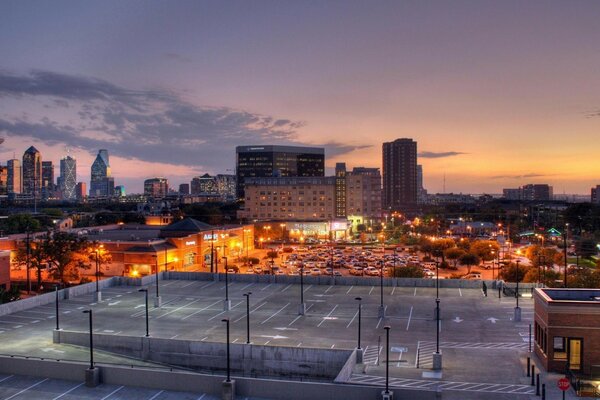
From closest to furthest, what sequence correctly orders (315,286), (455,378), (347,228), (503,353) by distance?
(455,378)
(503,353)
(315,286)
(347,228)

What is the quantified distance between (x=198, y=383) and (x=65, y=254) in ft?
182

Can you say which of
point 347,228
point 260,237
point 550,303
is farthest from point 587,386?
point 347,228

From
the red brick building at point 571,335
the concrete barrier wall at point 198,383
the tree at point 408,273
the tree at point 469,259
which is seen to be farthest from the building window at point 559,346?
the tree at point 469,259

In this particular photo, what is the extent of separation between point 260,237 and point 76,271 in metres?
74.4

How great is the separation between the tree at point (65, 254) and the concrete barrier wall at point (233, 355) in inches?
1575

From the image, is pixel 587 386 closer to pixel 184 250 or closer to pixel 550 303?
pixel 550 303

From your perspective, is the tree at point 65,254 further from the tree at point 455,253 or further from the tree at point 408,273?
the tree at point 455,253

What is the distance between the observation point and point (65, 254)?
251 ft

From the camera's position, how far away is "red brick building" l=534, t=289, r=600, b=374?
1249 inches

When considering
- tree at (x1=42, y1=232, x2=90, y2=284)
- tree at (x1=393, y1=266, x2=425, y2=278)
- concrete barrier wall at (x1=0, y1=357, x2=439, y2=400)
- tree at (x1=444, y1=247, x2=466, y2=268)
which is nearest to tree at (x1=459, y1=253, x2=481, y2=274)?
tree at (x1=444, y1=247, x2=466, y2=268)

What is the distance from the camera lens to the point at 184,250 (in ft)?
314

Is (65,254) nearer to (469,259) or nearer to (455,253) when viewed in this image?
(469,259)

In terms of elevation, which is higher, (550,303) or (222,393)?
(550,303)

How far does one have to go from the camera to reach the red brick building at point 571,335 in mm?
31734
